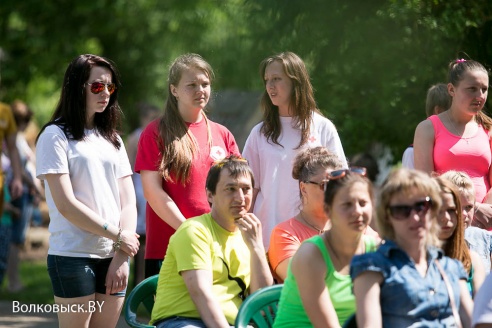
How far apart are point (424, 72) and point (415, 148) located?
1667 millimetres

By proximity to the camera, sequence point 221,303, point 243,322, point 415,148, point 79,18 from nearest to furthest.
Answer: point 243,322
point 221,303
point 415,148
point 79,18

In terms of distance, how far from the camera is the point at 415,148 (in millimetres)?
5570

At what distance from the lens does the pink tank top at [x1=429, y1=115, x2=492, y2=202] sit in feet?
18.0

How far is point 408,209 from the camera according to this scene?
360cm

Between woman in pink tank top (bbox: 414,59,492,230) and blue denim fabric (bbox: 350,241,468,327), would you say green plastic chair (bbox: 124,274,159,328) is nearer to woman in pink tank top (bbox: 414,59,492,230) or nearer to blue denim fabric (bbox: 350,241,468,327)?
blue denim fabric (bbox: 350,241,468,327)

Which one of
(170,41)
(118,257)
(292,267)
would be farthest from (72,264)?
(170,41)

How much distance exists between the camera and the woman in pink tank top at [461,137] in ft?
17.9

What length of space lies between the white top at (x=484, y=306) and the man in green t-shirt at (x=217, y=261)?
1280mm

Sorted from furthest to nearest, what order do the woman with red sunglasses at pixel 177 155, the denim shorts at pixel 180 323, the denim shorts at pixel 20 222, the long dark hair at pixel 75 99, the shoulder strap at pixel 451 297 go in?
the denim shorts at pixel 20 222 < the woman with red sunglasses at pixel 177 155 < the long dark hair at pixel 75 99 < the denim shorts at pixel 180 323 < the shoulder strap at pixel 451 297

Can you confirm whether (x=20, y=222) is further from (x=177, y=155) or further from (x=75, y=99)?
(x=75, y=99)

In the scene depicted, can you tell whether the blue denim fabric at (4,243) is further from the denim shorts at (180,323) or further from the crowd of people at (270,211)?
the denim shorts at (180,323)

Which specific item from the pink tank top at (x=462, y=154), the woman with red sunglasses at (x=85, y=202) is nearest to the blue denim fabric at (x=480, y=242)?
the pink tank top at (x=462, y=154)

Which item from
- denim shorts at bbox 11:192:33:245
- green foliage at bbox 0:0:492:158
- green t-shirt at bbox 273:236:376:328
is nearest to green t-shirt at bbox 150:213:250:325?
green t-shirt at bbox 273:236:376:328

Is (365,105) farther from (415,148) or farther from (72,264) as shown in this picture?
(72,264)
